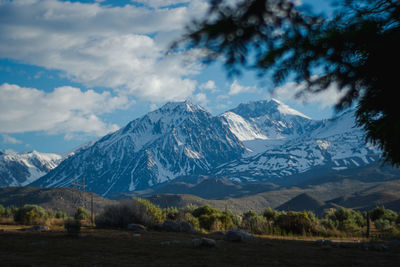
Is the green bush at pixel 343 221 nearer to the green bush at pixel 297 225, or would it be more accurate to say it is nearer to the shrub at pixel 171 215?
the green bush at pixel 297 225

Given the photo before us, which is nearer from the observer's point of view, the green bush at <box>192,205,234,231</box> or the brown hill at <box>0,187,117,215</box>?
the green bush at <box>192,205,234,231</box>

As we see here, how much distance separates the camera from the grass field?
8516 mm

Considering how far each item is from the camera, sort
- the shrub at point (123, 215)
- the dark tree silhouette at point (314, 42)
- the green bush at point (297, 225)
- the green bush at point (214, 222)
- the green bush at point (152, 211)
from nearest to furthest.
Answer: the dark tree silhouette at point (314, 42) → the shrub at point (123, 215) → the green bush at point (297, 225) → the green bush at point (152, 211) → the green bush at point (214, 222)

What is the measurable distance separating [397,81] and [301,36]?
162cm

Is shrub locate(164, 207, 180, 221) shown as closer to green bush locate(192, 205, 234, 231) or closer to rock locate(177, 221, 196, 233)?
green bush locate(192, 205, 234, 231)

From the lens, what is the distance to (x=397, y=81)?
5535 millimetres

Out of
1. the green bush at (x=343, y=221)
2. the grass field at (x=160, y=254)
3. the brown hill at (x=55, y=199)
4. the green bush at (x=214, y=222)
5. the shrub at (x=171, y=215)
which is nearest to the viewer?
the grass field at (x=160, y=254)

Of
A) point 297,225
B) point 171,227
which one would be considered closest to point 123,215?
point 171,227

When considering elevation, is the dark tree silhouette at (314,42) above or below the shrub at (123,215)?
above

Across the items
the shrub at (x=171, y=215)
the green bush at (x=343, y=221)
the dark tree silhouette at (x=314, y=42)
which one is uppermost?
the dark tree silhouette at (x=314, y=42)

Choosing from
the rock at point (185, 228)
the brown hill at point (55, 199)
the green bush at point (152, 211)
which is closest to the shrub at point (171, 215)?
the green bush at point (152, 211)

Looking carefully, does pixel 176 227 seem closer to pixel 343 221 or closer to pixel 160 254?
pixel 160 254

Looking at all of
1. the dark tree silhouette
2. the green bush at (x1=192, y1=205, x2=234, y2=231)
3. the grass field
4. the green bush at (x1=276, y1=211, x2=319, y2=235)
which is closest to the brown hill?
the green bush at (x1=192, y1=205, x2=234, y2=231)

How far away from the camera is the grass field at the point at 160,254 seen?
852cm
